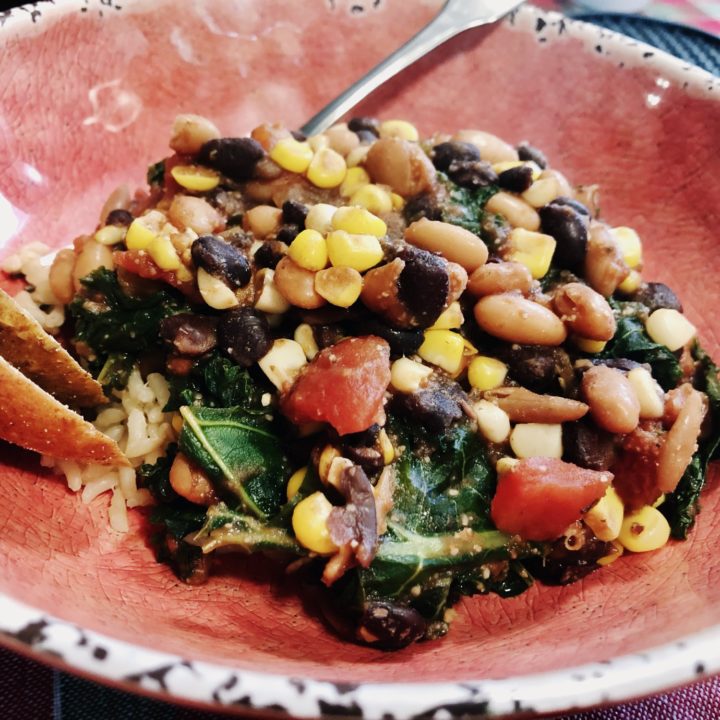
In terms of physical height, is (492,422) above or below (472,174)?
below

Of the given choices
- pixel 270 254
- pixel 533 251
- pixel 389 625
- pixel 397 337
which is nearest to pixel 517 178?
pixel 533 251

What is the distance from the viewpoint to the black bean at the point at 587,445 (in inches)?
103

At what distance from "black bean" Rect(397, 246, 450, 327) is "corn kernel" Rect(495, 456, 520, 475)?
0.54 meters

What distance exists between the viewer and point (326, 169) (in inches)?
122

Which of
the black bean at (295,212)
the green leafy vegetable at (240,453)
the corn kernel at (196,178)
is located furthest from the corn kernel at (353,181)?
the green leafy vegetable at (240,453)

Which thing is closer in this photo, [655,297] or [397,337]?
[397,337]

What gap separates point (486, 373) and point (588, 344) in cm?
44

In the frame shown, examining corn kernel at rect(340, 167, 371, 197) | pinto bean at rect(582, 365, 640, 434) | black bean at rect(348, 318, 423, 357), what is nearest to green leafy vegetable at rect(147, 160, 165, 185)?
corn kernel at rect(340, 167, 371, 197)

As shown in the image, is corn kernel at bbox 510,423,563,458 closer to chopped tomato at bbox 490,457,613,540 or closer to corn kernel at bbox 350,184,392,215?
chopped tomato at bbox 490,457,613,540

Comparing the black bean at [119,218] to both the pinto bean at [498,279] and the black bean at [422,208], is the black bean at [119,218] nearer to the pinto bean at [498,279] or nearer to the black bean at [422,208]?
the black bean at [422,208]

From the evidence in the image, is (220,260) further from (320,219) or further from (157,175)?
(157,175)

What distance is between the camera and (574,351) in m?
2.92

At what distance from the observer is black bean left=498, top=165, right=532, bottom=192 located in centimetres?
314

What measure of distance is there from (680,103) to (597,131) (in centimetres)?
43
